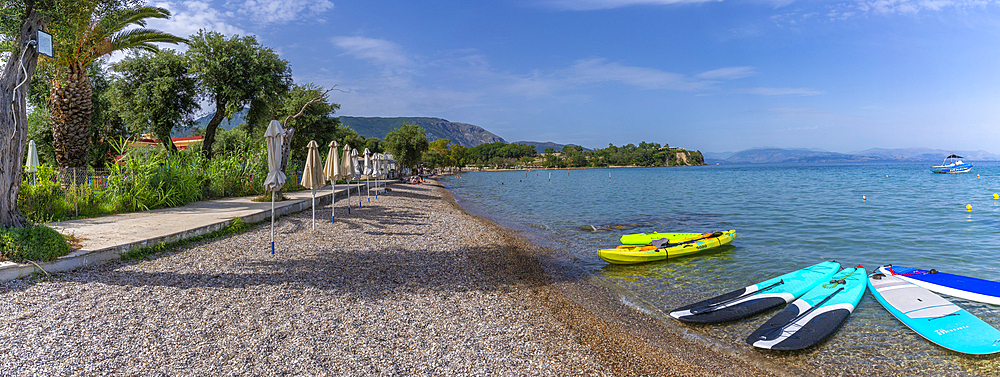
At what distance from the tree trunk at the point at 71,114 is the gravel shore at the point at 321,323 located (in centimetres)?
942

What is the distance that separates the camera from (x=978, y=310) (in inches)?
267

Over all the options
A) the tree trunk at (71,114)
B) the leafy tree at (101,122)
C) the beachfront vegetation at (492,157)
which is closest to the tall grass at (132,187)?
the tree trunk at (71,114)

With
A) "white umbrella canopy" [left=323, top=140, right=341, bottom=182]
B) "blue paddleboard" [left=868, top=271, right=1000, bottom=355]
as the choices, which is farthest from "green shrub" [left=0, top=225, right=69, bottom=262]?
"blue paddleboard" [left=868, top=271, right=1000, bottom=355]

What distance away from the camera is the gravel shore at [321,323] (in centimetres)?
395

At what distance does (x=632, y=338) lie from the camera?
5656 mm

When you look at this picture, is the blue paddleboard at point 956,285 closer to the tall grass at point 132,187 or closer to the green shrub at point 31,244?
the green shrub at point 31,244

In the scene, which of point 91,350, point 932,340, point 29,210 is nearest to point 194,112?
point 29,210

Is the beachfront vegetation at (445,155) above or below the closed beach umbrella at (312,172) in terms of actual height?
above

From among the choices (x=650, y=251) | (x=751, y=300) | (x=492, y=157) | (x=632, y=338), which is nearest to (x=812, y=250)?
(x=650, y=251)

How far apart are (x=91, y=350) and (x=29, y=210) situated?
8.19m

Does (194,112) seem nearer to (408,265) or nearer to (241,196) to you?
(241,196)

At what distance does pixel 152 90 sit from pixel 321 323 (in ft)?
67.6

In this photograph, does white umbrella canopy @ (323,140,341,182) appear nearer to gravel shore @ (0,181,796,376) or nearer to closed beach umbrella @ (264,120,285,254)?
closed beach umbrella @ (264,120,285,254)

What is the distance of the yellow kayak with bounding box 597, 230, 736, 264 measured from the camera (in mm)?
9852
